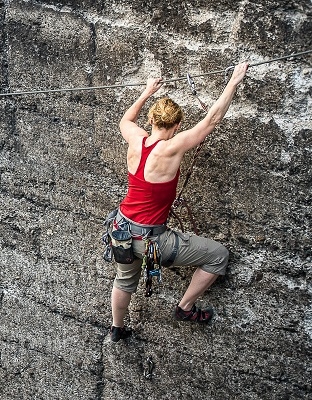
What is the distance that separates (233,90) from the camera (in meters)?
2.74

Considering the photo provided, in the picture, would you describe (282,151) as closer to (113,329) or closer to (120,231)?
(120,231)

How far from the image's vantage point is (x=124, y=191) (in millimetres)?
3357

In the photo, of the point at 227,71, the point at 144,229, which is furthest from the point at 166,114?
the point at 144,229

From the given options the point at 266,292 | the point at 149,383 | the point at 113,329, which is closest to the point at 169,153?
the point at 266,292

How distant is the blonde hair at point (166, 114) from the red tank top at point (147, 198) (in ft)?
0.32

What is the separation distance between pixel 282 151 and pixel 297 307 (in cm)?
73

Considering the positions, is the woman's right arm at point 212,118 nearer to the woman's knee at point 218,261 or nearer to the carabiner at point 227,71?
the carabiner at point 227,71

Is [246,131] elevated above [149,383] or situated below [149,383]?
above

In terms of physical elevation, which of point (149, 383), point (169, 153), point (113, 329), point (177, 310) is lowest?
point (149, 383)

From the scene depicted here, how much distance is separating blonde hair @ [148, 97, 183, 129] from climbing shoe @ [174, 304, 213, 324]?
3.14 feet

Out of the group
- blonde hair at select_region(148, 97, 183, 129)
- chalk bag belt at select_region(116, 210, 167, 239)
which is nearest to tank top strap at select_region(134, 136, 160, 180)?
blonde hair at select_region(148, 97, 183, 129)

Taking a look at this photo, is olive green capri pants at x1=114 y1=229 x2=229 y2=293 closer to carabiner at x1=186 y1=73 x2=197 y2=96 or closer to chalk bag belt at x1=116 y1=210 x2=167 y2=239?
chalk bag belt at x1=116 y1=210 x2=167 y2=239

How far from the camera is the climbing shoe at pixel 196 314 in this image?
10.7 ft

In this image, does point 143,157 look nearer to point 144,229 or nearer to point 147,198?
point 147,198
